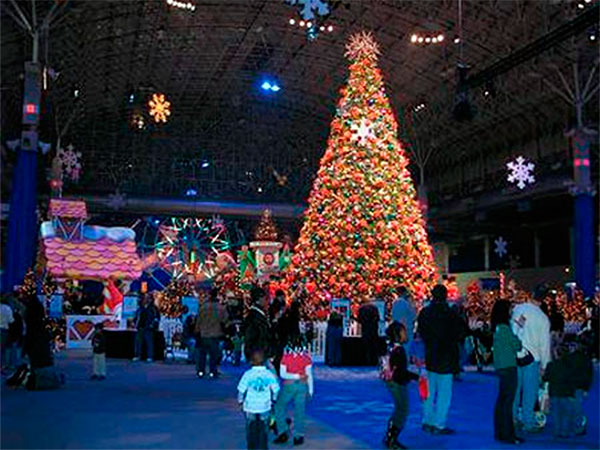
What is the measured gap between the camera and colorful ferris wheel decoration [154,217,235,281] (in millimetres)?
34156

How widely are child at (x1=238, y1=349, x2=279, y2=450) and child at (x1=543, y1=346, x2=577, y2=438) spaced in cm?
309

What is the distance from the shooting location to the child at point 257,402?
5.23m

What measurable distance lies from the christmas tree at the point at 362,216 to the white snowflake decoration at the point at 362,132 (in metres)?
0.02

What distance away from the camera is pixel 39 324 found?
9695 millimetres

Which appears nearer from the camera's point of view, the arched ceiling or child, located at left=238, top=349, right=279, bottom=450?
child, located at left=238, top=349, right=279, bottom=450

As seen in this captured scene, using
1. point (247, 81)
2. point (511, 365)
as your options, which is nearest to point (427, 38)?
point (247, 81)

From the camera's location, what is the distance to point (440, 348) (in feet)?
22.4

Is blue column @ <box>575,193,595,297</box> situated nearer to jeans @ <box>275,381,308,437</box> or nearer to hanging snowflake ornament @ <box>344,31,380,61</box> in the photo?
hanging snowflake ornament @ <box>344,31,380,61</box>

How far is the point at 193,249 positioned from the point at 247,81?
401 inches

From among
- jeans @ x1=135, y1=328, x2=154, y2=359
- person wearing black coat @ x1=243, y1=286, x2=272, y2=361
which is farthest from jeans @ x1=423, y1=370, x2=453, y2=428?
jeans @ x1=135, y1=328, x2=154, y2=359

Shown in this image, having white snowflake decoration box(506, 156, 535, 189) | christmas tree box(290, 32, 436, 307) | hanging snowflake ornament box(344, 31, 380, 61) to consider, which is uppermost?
hanging snowflake ornament box(344, 31, 380, 61)

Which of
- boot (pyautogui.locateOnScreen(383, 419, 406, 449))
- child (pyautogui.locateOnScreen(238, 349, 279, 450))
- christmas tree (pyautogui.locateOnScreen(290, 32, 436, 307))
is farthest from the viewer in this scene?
christmas tree (pyautogui.locateOnScreen(290, 32, 436, 307))

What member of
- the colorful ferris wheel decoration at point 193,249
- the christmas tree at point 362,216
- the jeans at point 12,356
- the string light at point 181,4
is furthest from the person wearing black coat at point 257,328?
the colorful ferris wheel decoration at point 193,249

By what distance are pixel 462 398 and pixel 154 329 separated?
8145 millimetres
